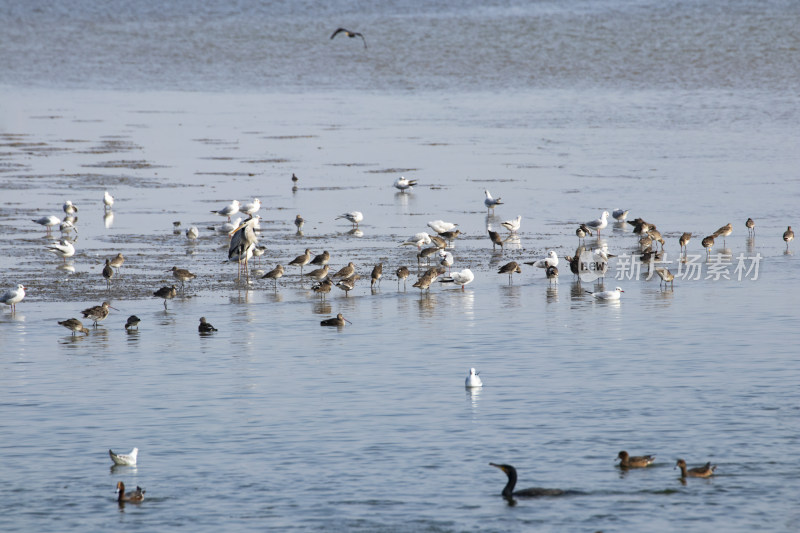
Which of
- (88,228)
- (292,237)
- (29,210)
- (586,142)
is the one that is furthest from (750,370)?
(586,142)

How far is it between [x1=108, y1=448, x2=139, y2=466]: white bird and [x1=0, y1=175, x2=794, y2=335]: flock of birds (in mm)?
5672

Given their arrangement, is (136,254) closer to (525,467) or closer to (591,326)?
(591,326)

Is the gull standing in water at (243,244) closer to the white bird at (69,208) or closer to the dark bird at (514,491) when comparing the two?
the white bird at (69,208)

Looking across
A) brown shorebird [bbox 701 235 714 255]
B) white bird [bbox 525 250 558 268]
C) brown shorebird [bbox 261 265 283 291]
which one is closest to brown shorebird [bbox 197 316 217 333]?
brown shorebird [bbox 261 265 283 291]

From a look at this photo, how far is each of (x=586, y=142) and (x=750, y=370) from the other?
26.1 metres

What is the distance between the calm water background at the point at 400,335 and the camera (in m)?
12.5

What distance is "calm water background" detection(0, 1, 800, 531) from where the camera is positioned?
40.9 ft

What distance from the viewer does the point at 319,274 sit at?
22359 millimetres

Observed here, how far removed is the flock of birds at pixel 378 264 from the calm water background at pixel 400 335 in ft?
0.97

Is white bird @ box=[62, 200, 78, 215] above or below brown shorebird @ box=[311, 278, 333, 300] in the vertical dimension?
above

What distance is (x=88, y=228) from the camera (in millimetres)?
27719

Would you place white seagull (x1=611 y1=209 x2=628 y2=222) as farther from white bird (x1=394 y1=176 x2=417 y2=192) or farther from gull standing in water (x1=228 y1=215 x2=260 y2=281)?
gull standing in water (x1=228 y1=215 x2=260 y2=281)

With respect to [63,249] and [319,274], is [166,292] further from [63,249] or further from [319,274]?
[63,249]

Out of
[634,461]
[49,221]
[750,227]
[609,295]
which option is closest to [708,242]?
[750,227]
